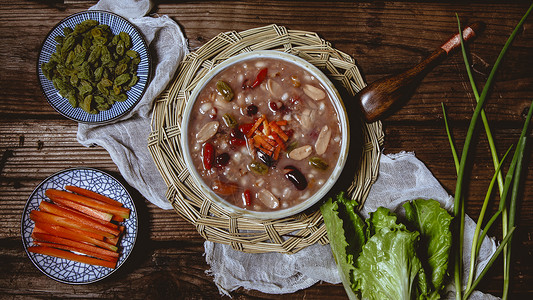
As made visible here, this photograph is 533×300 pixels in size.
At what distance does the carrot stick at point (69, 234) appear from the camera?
1.97 metres

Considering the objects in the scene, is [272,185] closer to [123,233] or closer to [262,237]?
[262,237]

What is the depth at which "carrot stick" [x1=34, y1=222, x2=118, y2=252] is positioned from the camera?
1971 millimetres

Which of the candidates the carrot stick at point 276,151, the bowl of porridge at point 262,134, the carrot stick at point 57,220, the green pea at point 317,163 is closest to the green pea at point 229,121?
the bowl of porridge at point 262,134

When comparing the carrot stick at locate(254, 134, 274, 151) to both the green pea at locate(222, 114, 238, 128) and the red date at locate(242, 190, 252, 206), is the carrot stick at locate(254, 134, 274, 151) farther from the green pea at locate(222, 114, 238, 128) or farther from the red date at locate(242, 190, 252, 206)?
the red date at locate(242, 190, 252, 206)

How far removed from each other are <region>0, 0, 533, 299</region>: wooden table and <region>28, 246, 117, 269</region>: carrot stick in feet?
0.42

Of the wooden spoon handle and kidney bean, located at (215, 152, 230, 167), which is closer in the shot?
kidney bean, located at (215, 152, 230, 167)

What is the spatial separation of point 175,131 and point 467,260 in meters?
1.70

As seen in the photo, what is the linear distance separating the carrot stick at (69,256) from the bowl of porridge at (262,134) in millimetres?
728

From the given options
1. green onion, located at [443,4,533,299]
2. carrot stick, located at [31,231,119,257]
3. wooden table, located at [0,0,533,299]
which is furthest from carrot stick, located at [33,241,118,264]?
green onion, located at [443,4,533,299]

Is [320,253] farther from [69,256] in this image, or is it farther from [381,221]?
[69,256]

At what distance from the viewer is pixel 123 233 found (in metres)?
2.02

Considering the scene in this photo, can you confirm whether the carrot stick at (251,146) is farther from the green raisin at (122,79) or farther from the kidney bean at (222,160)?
the green raisin at (122,79)

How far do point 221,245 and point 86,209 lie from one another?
0.74m

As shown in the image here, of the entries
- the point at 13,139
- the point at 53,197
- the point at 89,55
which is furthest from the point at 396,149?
the point at 13,139
